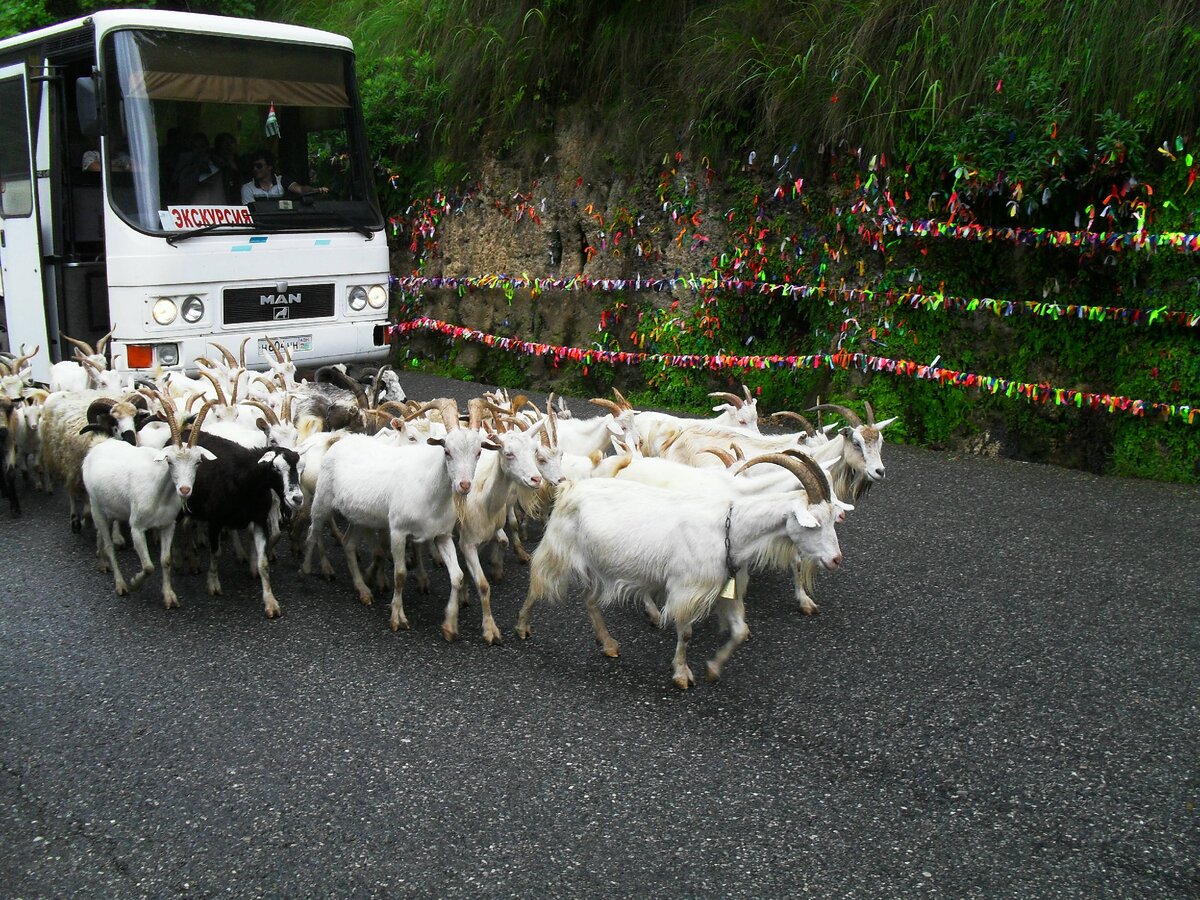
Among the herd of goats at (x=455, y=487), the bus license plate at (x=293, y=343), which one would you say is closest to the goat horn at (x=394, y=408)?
the herd of goats at (x=455, y=487)

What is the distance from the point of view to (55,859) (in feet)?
12.5

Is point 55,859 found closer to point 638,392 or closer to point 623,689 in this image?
point 623,689

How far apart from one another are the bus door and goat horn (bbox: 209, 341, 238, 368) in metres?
1.59

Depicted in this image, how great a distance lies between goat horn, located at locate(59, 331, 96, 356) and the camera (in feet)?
29.6

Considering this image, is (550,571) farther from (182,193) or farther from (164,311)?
(182,193)

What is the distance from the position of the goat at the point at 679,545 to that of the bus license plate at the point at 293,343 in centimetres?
498

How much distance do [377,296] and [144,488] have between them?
4.48 m

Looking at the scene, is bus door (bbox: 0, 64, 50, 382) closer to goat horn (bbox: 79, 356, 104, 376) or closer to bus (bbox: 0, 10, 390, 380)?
bus (bbox: 0, 10, 390, 380)

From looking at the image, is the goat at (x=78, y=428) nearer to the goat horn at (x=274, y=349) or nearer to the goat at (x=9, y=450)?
the goat at (x=9, y=450)

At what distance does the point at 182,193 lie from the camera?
29.5 ft

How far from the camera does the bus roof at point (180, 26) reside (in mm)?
8602

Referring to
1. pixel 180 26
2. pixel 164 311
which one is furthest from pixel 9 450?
pixel 180 26

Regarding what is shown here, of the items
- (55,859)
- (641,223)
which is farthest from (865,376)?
(55,859)

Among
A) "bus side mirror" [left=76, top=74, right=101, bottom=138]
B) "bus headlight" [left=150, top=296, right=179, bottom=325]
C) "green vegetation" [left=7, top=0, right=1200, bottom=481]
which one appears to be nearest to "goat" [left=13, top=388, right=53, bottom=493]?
"bus headlight" [left=150, top=296, right=179, bottom=325]
